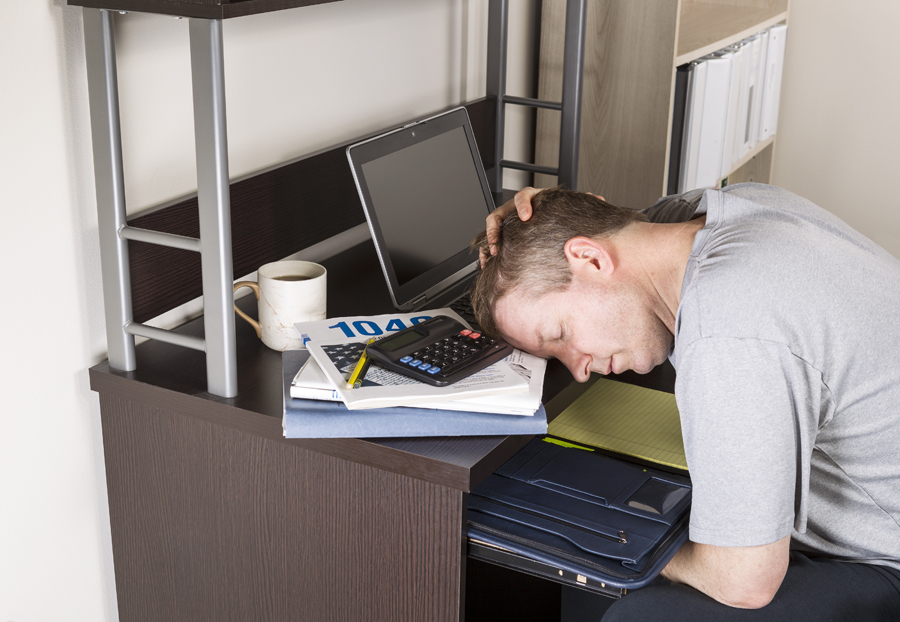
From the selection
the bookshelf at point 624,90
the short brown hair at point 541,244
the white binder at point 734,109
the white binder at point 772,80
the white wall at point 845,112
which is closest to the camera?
the short brown hair at point 541,244

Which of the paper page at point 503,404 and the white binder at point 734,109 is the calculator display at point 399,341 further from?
the white binder at point 734,109

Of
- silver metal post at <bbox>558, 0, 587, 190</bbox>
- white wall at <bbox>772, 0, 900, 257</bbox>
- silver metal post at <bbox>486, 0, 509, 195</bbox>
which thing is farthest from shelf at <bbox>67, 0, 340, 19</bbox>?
white wall at <bbox>772, 0, 900, 257</bbox>

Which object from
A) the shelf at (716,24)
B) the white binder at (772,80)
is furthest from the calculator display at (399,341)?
the white binder at (772,80)

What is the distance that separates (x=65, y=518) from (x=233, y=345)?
42cm

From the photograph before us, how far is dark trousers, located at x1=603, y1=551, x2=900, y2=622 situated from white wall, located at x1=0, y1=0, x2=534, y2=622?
2.62 ft

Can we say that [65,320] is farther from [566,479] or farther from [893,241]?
[893,241]

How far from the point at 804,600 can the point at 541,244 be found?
0.56 metres

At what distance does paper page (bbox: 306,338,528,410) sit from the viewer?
1050mm

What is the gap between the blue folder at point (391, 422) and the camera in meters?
1.04

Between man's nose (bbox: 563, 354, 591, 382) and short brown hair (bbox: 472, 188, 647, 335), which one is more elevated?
short brown hair (bbox: 472, 188, 647, 335)

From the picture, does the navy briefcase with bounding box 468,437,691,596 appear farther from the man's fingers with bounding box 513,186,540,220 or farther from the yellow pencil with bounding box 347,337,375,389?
the man's fingers with bounding box 513,186,540,220

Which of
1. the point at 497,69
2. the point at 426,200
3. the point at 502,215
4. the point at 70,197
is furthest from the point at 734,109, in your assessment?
the point at 70,197

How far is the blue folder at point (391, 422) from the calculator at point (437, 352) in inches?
1.9

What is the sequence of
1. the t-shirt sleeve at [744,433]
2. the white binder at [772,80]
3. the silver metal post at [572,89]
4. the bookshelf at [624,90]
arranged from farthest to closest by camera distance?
the white binder at [772,80] → the bookshelf at [624,90] → the silver metal post at [572,89] → the t-shirt sleeve at [744,433]
